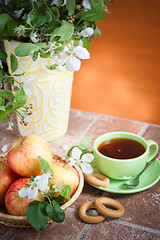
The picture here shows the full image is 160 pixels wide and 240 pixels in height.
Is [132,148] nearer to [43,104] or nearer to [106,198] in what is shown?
[106,198]

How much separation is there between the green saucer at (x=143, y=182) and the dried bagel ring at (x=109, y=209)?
0.13 feet

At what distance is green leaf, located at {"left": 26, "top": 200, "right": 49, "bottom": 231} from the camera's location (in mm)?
592

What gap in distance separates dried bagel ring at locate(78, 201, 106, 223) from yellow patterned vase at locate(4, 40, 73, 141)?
0.36 m

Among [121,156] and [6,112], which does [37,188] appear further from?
[121,156]

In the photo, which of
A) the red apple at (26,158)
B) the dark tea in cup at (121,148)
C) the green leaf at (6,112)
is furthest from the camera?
the dark tea in cup at (121,148)

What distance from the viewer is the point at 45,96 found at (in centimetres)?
99

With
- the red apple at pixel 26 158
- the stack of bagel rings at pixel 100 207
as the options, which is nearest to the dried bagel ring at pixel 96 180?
the stack of bagel rings at pixel 100 207

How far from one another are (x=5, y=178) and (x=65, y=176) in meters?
0.13

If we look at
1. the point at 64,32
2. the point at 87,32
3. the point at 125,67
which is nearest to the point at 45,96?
the point at 87,32

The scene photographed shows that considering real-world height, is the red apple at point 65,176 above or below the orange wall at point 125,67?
above

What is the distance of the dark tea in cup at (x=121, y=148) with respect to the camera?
808mm

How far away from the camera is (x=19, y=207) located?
0.64 m

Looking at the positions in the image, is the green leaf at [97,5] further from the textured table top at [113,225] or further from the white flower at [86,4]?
the textured table top at [113,225]

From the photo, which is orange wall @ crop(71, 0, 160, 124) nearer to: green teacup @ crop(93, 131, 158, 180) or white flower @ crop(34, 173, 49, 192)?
green teacup @ crop(93, 131, 158, 180)
